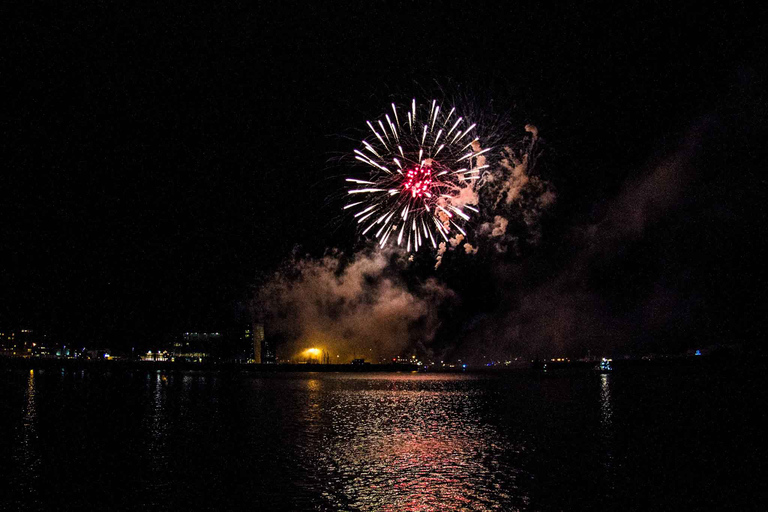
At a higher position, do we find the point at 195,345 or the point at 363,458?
the point at 363,458

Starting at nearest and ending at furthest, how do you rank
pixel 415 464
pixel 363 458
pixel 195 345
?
pixel 415 464 < pixel 363 458 < pixel 195 345

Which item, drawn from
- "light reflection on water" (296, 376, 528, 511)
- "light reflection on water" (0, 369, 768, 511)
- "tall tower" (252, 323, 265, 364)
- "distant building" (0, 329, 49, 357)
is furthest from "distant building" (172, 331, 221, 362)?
"light reflection on water" (296, 376, 528, 511)

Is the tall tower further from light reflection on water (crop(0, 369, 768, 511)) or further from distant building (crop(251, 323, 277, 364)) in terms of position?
light reflection on water (crop(0, 369, 768, 511))

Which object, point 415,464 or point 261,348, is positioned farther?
point 261,348

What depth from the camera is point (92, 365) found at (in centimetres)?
10881

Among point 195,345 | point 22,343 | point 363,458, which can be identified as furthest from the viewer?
point 22,343

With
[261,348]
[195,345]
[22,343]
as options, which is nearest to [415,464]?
[261,348]

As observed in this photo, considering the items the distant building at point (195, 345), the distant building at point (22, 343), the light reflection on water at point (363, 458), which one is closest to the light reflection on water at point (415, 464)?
the light reflection on water at point (363, 458)

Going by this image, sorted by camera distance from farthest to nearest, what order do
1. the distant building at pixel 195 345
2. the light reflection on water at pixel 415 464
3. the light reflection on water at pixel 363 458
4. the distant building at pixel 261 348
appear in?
the distant building at pixel 195 345
the distant building at pixel 261 348
the light reflection on water at pixel 363 458
the light reflection on water at pixel 415 464

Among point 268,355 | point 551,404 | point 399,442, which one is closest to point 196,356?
point 268,355

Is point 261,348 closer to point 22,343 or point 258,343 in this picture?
point 258,343

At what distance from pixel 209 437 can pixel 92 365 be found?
102544 mm

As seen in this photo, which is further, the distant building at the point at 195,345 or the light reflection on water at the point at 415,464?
the distant building at the point at 195,345

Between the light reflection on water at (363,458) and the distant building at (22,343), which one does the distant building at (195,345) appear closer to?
the distant building at (22,343)
